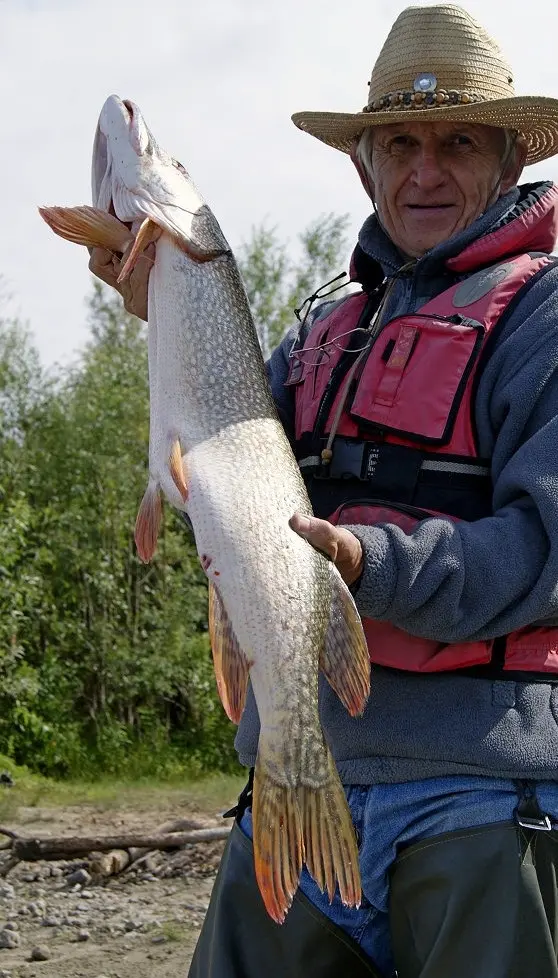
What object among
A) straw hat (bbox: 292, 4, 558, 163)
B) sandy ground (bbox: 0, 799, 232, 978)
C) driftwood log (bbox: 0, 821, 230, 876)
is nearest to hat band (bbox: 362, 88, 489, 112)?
straw hat (bbox: 292, 4, 558, 163)

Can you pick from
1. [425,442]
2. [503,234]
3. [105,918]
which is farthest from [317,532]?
[105,918]

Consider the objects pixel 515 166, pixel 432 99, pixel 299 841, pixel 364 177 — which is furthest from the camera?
A: pixel 364 177

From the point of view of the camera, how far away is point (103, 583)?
644 inches

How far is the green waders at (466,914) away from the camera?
97.3 inches

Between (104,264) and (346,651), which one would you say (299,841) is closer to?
(346,651)

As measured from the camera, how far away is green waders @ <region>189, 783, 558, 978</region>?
8.11 feet

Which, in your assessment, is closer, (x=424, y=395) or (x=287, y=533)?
(x=287, y=533)

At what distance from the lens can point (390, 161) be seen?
10.2 feet

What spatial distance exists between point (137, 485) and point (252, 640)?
47.0 ft

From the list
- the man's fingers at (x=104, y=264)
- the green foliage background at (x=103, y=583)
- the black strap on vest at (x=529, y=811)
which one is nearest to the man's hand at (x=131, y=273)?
the man's fingers at (x=104, y=264)

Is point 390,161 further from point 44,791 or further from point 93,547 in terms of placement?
point 93,547

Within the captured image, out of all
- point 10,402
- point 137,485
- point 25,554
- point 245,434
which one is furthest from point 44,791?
point 245,434

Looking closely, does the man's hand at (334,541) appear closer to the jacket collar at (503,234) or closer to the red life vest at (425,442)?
the red life vest at (425,442)

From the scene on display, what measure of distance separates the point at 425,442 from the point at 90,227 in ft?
3.39
